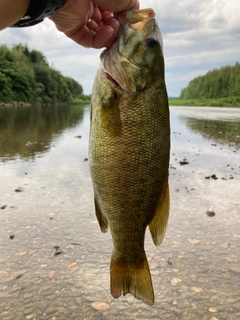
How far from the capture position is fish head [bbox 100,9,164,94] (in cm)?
206

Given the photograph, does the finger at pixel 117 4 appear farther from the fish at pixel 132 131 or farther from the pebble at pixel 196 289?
the pebble at pixel 196 289

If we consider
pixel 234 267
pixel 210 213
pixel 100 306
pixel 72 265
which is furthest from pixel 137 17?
pixel 210 213

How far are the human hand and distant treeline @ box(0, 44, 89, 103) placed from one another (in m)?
54.8

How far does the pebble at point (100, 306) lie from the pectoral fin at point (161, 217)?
4.30ft

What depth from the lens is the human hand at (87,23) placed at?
2.40m

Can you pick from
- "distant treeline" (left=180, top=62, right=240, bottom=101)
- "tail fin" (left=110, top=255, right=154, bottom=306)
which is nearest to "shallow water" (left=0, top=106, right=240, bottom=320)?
"tail fin" (left=110, top=255, right=154, bottom=306)

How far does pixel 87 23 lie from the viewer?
277cm

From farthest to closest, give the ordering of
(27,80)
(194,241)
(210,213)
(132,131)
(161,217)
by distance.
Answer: (27,80)
(210,213)
(194,241)
(161,217)
(132,131)

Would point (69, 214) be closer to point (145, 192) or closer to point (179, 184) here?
point (179, 184)

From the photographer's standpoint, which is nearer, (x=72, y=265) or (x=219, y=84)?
(x=72, y=265)

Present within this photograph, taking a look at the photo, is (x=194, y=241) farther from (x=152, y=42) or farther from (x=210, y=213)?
(x=152, y=42)

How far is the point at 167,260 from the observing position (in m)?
3.99

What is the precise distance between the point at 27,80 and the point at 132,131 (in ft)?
217

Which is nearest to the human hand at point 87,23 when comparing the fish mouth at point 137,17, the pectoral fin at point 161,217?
the fish mouth at point 137,17
